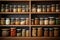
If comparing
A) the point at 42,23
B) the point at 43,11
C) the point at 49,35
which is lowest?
the point at 49,35

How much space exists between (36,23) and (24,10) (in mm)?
329

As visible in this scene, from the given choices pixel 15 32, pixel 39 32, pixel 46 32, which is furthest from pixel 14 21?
pixel 46 32

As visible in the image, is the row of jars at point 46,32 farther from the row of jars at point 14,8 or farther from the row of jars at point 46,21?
the row of jars at point 14,8

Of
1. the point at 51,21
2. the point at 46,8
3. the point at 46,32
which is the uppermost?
the point at 46,8

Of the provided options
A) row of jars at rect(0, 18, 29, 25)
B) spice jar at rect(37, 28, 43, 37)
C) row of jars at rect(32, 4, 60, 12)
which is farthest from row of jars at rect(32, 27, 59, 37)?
row of jars at rect(32, 4, 60, 12)

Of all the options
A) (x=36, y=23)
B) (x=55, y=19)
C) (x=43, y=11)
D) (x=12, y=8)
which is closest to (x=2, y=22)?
(x=12, y=8)

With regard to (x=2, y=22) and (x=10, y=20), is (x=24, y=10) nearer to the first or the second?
(x=10, y=20)

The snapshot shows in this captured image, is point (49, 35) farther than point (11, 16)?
No

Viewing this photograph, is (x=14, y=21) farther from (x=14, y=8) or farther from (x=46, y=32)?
(x=46, y=32)

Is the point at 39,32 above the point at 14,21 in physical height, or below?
below

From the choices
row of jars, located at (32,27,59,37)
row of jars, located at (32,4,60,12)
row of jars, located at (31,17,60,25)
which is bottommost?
row of jars, located at (32,27,59,37)

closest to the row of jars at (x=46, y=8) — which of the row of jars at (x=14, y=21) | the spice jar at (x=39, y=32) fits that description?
the row of jars at (x=14, y=21)

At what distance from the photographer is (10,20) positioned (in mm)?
2307

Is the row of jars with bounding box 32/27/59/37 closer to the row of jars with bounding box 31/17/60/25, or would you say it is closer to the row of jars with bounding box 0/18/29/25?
the row of jars with bounding box 31/17/60/25
